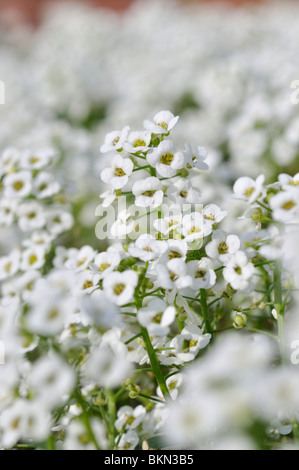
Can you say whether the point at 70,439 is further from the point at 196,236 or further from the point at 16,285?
the point at 196,236

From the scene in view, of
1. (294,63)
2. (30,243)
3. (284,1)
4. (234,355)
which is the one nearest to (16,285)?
(30,243)

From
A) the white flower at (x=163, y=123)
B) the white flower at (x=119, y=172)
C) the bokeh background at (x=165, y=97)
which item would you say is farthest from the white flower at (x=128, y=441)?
the bokeh background at (x=165, y=97)

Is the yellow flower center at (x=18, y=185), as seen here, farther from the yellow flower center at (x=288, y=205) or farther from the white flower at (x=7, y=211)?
the yellow flower center at (x=288, y=205)

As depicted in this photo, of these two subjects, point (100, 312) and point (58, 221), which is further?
point (58, 221)

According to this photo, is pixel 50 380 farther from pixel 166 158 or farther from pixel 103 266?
pixel 166 158

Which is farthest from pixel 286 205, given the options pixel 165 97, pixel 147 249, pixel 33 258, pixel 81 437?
pixel 165 97

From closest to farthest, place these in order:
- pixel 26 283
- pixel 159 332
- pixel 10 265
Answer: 1. pixel 159 332
2. pixel 26 283
3. pixel 10 265

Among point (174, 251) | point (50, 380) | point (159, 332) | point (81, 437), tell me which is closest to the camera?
point (50, 380)
